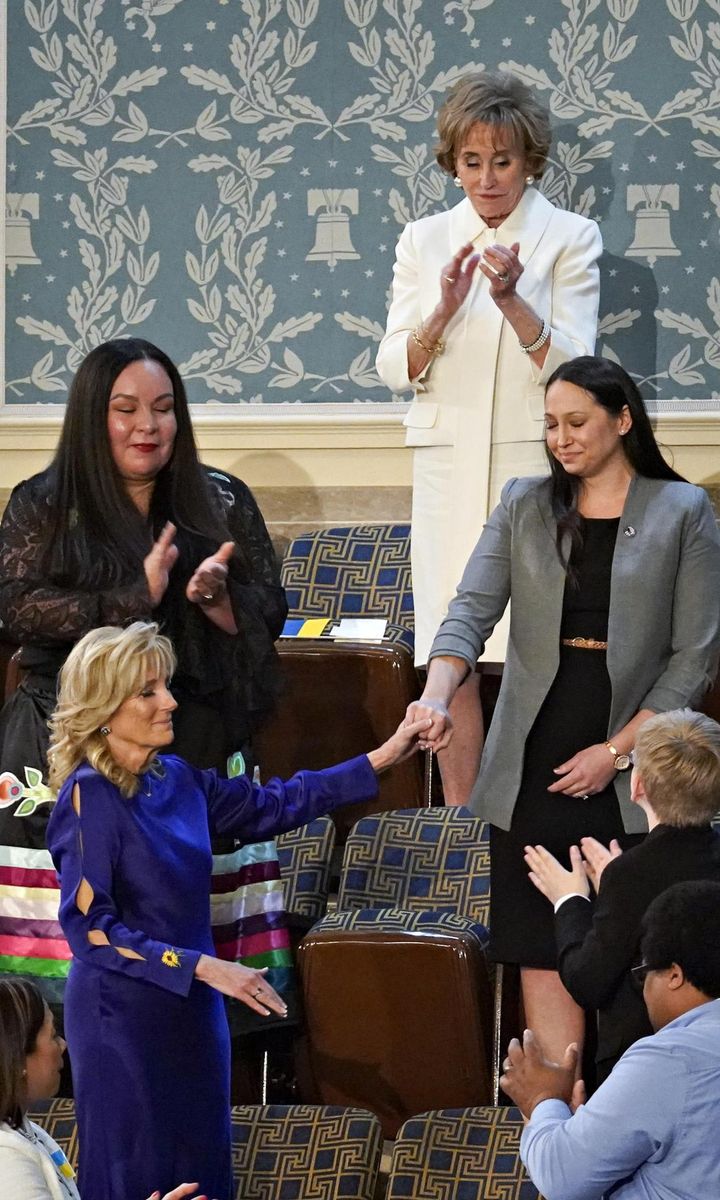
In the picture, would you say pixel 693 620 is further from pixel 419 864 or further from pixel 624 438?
pixel 419 864

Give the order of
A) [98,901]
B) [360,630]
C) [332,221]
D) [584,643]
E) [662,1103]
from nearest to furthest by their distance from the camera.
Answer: [662,1103] < [98,901] < [584,643] < [360,630] < [332,221]

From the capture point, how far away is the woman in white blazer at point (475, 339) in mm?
3857

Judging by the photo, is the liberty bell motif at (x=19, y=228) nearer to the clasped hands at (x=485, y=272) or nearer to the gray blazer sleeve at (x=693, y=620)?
the clasped hands at (x=485, y=272)

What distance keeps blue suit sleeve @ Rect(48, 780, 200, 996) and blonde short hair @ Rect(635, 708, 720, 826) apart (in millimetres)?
682

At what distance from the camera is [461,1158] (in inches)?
107

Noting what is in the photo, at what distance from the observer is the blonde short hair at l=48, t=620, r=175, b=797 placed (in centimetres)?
263

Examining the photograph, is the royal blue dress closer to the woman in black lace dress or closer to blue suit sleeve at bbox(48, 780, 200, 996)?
blue suit sleeve at bbox(48, 780, 200, 996)

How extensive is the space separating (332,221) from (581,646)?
8.26 feet

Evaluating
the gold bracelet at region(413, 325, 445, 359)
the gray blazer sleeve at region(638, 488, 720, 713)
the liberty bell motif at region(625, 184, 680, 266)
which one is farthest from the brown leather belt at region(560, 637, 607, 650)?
the liberty bell motif at region(625, 184, 680, 266)

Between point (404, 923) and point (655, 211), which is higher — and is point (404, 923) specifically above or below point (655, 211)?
below

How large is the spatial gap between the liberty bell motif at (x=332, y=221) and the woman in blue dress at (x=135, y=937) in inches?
101

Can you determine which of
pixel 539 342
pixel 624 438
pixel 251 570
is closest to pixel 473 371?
pixel 539 342

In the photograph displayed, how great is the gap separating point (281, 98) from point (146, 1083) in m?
3.32

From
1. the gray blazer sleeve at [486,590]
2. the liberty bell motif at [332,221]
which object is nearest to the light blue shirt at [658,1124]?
the gray blazer sleeve at [486,590]
